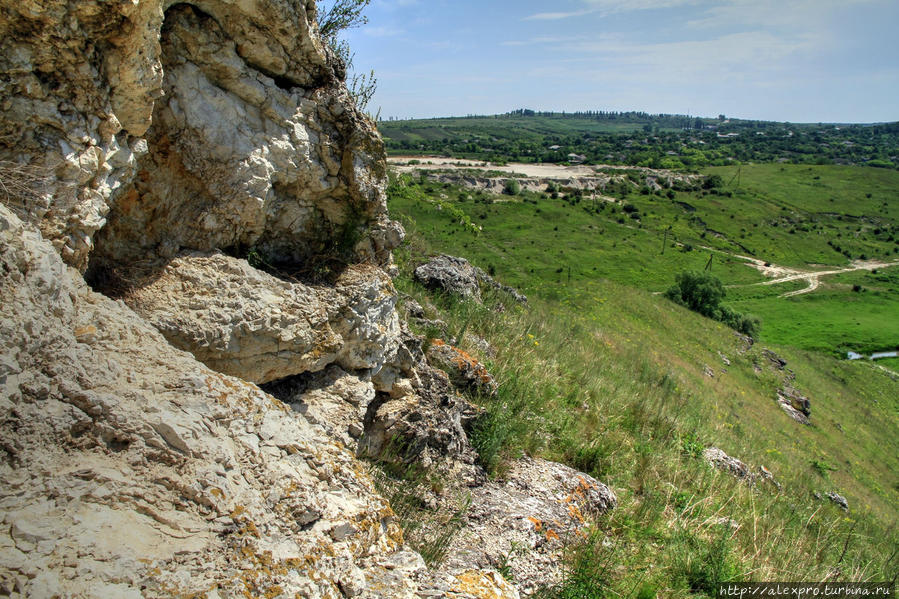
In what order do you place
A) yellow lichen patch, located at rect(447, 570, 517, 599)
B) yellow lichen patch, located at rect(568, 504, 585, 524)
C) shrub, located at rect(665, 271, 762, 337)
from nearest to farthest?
yellow lichen patch, located at rect(447, 570, 517, 599) → yellow lichen patch, located at rect(568, 504, 585, 524) → shrub, located at rect(665, 271, 762, 337)

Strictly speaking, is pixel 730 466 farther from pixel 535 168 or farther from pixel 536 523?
pixel 535 168

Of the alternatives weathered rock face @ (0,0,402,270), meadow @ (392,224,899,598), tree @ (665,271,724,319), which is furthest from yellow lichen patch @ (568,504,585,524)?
tree @ (665,271,724,319)

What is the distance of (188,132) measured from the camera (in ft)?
11.7

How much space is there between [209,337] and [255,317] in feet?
1.05

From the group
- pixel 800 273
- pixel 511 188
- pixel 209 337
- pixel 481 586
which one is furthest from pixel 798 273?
pixel 209 337

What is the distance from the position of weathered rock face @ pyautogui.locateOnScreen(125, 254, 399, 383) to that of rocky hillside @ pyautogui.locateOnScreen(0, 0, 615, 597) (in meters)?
0.02

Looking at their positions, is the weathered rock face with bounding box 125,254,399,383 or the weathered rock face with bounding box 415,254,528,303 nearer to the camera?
the weathered rock face with bounding box 125,254,399,383

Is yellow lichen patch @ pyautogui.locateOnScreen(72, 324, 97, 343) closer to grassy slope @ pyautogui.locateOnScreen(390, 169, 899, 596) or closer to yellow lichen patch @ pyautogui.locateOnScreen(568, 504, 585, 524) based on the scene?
grassy slope @ pyautogui.locateOnScreen(390, 169, 899, 596)

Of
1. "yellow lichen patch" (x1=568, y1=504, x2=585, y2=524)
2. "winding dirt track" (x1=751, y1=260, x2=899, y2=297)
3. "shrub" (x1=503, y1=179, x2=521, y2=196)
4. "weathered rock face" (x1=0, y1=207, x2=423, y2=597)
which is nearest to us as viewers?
"weathered rock face" (x1=0, y1=207, x2=423, y2=597)

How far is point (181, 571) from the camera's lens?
6.47 ft

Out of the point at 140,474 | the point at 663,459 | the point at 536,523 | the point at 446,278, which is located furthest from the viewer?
the point at 446,278

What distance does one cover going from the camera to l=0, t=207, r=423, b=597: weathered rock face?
1.88 meters

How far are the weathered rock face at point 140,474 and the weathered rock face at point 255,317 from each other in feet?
1.35

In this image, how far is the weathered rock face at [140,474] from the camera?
1.88m
